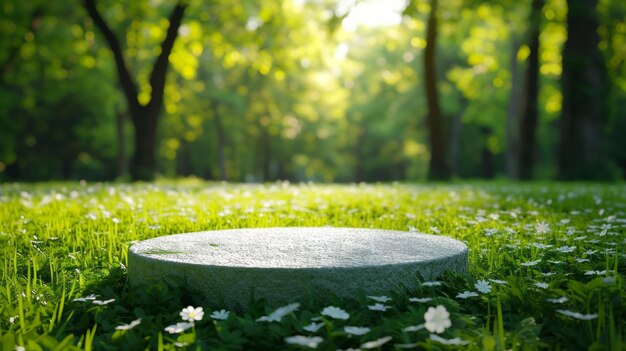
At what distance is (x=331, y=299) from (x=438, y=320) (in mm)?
714

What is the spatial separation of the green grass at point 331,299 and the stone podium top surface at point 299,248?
0.23m

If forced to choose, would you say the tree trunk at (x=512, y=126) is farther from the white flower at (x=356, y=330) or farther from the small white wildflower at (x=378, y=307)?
the white flower at (x=356, y=330)

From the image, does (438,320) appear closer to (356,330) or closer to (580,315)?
(356,330)

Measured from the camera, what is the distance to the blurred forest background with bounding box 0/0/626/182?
1662 cm

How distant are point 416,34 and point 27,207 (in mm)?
24594

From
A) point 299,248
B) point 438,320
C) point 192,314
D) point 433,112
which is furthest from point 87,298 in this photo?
point 433,112

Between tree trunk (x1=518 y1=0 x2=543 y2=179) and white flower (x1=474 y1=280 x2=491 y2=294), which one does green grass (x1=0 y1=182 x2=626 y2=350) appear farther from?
tree trunk (x1=518 y1=0 x2=543 y2=179)

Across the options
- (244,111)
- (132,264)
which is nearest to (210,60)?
(244,111)

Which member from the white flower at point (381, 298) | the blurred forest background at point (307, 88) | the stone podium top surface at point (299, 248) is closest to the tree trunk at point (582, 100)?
the blurred forest background at point (307, 88)

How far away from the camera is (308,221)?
237 inches

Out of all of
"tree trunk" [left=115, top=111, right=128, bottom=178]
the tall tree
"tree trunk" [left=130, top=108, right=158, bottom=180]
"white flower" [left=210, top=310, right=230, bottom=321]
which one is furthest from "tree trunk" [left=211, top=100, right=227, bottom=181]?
"white flower" [left=210, top=310, right=230, bottom=321]

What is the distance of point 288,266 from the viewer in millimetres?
3168

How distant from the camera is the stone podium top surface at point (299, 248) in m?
3.32

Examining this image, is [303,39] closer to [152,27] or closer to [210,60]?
[152,27]
